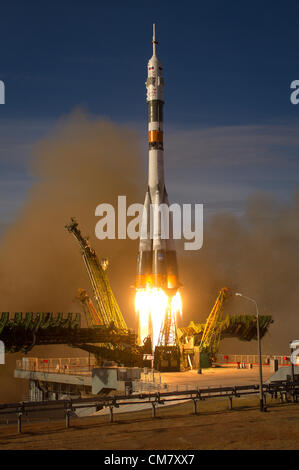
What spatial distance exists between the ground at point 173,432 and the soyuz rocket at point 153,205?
5295cm

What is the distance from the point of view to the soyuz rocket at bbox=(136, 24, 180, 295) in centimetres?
8450

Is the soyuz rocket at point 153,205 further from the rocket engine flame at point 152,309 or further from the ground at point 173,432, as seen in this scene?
the ground at point 173,432

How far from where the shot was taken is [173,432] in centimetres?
2442

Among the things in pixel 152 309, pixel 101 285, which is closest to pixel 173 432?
pixel 101 285

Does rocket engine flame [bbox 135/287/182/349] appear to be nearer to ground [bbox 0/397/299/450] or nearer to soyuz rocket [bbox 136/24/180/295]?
soyuz rocket [bbox 136/24/180/295]

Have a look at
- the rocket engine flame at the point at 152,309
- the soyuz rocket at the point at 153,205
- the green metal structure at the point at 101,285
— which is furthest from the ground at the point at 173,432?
the soyuz rocket at the point at 153,205

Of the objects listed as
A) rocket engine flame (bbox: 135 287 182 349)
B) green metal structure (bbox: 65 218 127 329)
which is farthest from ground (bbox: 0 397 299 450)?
rocket engine flame (bbox: 135 287 182 349)

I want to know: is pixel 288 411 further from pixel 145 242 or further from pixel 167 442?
pixel 145 242

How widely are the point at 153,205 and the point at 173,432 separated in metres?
62.3

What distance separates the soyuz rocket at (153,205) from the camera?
84500 millimetres

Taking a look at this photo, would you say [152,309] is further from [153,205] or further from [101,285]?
[153,205]
